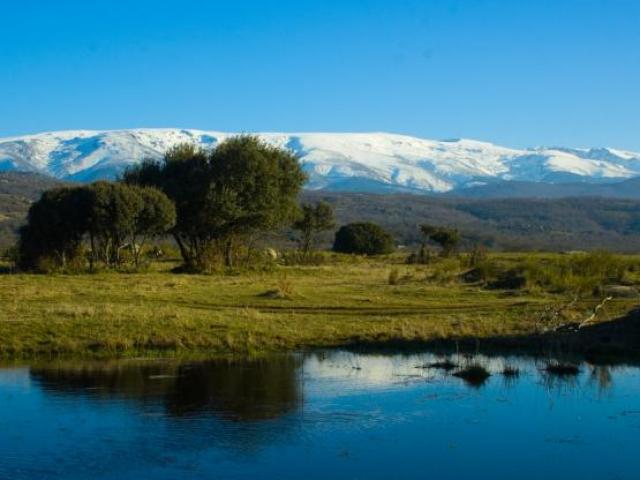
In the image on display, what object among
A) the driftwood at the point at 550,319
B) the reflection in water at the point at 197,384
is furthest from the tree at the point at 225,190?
the reflection in water at the point at 197,384

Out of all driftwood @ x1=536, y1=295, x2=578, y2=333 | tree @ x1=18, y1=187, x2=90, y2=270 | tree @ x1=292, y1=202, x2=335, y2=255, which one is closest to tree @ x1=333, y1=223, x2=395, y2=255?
tree @ x1=292, y1=202, x2=335, y2=255

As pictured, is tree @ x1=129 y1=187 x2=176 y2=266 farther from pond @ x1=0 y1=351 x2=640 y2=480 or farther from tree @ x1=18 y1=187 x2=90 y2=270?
pond @ x1=0 y1=351 x2=640 y2=480

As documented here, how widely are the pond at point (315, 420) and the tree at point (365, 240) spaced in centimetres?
7878

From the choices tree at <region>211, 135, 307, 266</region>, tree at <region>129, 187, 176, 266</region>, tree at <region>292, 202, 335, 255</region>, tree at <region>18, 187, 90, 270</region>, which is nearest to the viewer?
tree at <region>129, 187, 176, 266</region>

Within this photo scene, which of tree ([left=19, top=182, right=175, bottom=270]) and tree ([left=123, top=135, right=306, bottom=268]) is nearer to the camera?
tree ([left=19, top=182, right=175, bottom=270])

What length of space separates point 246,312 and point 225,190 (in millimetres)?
33484

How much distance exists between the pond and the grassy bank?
108 inches

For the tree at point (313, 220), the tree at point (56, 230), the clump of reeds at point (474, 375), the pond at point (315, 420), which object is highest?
the tree at point (313, 220)

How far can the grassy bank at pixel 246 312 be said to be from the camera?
30000 millimetres

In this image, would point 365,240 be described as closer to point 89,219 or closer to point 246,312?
point 89,219

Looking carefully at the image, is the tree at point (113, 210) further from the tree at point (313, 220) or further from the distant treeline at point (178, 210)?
the tree at point (313, 220)

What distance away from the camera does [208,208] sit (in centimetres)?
6919

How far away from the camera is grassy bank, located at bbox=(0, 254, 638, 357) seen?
1181 inches

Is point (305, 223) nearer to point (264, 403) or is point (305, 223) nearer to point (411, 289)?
point (411, 289)
